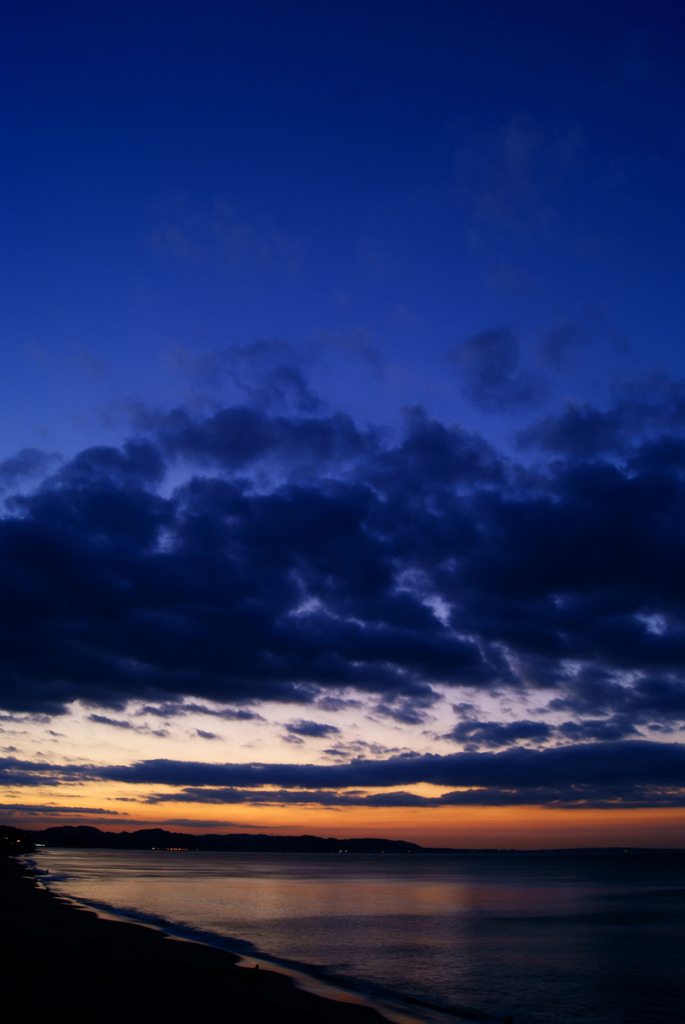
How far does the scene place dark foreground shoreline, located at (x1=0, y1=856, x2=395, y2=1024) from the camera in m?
21.3

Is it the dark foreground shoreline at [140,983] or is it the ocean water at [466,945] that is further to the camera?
the ocean water at [466,945]

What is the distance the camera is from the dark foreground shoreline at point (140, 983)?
21344 millimetres

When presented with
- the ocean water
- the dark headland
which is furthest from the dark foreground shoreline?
the ocean water

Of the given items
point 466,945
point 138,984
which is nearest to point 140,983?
point 138,984

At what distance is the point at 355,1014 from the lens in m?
25.1

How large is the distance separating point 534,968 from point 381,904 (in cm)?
4782

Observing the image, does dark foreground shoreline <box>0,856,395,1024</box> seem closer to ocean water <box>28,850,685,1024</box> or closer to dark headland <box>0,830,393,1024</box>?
dark headland <box>0,830,393,1024</box>

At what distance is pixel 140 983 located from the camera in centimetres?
2541

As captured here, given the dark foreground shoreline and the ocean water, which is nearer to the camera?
the dark foreground shoreline

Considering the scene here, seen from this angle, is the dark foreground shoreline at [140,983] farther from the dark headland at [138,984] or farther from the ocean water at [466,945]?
the ocean water at [466,945]

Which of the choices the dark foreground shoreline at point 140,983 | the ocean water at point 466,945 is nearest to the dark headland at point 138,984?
the dark foreground shoreline at point 140,983

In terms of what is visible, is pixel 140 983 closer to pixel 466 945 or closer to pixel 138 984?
pixel 138 984

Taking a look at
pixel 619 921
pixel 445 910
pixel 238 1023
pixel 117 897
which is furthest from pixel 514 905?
pixel 238 1023

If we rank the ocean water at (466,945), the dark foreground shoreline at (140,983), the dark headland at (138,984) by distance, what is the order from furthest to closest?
the ocean water at (466,945), the dark foreground shoreline at (140,983), the dark headland at (138,984)
